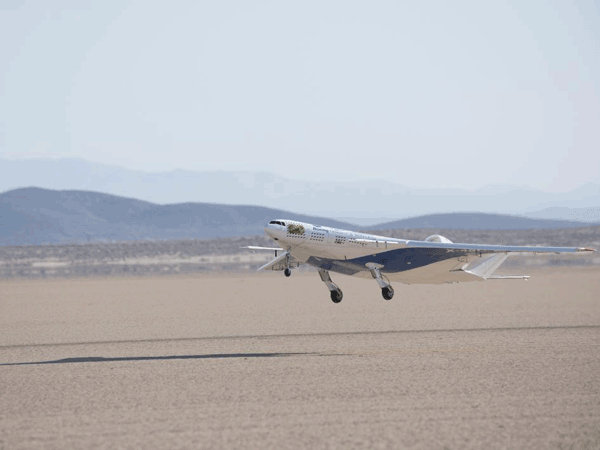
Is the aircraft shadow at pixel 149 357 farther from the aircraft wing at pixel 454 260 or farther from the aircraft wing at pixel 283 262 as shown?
the aircraft wing at pixel 454 260

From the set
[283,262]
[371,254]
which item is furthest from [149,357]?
[371,254]

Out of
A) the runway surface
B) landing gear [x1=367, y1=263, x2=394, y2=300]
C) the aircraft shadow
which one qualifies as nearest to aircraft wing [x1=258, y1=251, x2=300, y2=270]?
landing gear [x1=367, y1=263, x2=394, y2=300]

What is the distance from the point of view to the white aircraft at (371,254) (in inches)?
1300

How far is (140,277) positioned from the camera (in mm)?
132125

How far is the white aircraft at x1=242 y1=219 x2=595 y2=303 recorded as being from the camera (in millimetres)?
33025

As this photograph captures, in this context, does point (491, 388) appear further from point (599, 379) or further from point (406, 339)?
point (406, 339)

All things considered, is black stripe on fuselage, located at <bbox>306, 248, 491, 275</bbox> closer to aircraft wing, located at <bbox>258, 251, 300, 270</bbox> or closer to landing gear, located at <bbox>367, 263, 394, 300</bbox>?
landing gear, located at <bbox>367, 263, 394, 300</bbox>

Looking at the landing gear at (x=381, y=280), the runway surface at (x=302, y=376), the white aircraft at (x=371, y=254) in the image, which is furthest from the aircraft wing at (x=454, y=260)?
the runway surface at (x=302, y=376)

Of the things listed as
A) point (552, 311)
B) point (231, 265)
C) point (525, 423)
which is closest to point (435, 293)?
point (552, 311)

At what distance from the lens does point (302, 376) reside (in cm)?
3659

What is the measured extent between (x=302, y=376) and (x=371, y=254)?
6.16 metres

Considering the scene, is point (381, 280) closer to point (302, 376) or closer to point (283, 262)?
point (283, 262)

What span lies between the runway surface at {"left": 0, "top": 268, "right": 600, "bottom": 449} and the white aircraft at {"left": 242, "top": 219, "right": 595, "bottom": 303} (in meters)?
4.02

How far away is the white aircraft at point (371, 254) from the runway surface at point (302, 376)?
13.2 feet
